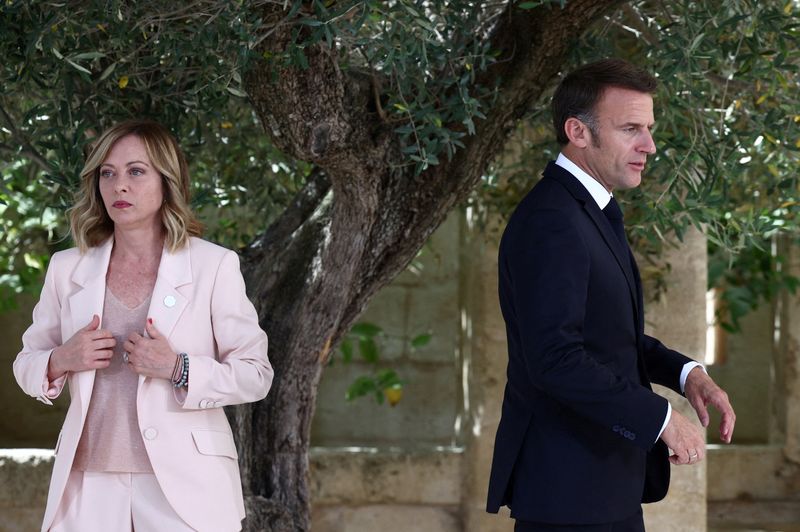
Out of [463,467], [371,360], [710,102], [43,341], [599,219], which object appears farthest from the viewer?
[371,360]

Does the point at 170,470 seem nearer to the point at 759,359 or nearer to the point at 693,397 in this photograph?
the point at 693,397

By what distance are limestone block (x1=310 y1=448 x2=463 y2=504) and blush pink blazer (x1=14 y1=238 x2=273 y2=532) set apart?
3.21m

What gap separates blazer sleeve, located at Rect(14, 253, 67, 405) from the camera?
296 centimetres

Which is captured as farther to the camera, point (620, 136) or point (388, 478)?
point (388, 478)

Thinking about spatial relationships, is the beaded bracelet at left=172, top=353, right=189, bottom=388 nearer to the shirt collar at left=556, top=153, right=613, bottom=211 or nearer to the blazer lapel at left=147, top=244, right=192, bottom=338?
the blazer lapel at left=147, top=244, right=192, bottom=338

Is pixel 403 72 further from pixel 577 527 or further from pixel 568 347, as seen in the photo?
pixel 577 527

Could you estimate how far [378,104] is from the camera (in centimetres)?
366

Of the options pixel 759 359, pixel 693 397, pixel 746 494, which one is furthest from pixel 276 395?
pixel 759 359

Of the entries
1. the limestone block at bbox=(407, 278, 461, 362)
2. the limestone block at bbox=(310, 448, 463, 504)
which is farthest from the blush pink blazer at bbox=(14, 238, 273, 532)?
the limestone block at bbox=(407, 278, 461, 362)

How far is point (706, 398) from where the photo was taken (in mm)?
2916

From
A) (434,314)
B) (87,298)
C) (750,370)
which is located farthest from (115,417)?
(750,370)

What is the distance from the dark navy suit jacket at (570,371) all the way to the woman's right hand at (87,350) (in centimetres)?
101

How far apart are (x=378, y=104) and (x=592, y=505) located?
1538 millimetres

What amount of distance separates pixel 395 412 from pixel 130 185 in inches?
206
